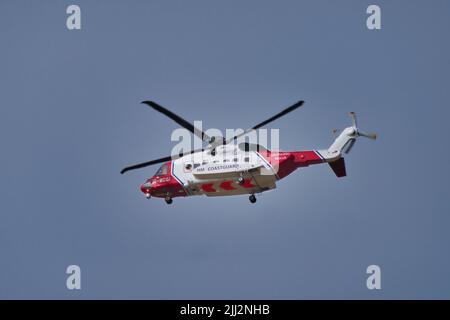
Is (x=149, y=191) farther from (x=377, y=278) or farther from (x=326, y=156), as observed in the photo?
(x=377, y=278)

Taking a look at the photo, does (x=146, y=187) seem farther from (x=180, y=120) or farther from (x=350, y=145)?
(x=350, y=145)

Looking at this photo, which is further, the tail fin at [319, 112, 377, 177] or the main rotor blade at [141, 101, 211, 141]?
the tail fin at [319, 112, 377, 177]

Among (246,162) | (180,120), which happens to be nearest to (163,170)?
(246,162)

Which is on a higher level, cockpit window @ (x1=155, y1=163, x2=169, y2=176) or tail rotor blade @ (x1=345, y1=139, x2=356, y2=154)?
tail rotor blade @ (x1=345, y1=139, x2=356, y2=154)

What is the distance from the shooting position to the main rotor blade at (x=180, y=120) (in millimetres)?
36844

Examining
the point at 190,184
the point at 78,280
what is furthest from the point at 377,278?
the point at 78,280

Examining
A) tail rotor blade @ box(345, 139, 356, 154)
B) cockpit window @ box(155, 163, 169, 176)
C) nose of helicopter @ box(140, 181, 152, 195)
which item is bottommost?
nose of helicopter @ box(140, 181, 152, 195)

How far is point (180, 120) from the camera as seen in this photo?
3816 centimetres

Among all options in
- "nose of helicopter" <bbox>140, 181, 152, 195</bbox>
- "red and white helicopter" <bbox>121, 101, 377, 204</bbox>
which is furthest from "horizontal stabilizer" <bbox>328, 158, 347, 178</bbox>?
"nose of helicopter" <bbox>140, 181, 152, 195</bbox>

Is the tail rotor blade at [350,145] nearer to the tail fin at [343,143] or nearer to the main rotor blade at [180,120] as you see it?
the tail fin at [343,143]

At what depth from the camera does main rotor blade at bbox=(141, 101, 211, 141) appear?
3684 cm

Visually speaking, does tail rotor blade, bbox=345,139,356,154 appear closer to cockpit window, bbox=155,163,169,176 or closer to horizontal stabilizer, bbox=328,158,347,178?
horizontal stabilizer, bbox=328,158,347,178

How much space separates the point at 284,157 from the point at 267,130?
9.77ft

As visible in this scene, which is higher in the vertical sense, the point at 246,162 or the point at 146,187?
the point at 246,162
